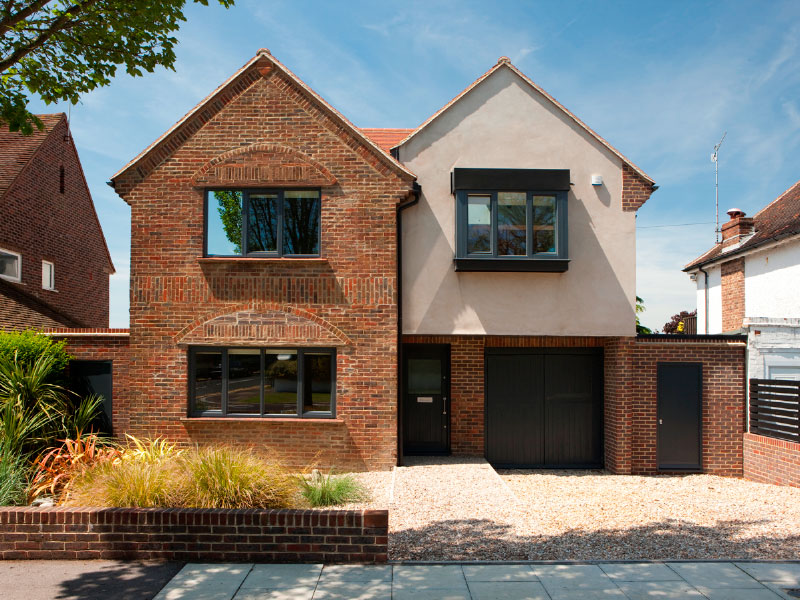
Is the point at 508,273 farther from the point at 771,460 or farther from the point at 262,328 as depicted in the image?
the point at 771,460

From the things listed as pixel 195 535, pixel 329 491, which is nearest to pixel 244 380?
pixel 329 491

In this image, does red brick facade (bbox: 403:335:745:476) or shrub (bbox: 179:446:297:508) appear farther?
red brick facade (bbox: 403:335:745:476)

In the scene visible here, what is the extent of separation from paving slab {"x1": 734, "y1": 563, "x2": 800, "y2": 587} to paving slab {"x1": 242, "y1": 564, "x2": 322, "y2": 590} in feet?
14.4

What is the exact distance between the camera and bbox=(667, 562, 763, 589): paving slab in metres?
5.28

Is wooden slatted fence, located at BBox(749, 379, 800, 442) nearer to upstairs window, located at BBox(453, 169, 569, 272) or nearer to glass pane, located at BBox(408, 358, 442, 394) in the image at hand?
upstairs window, located at BBox(453, 169, 569, 272)

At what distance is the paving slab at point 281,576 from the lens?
5172mm

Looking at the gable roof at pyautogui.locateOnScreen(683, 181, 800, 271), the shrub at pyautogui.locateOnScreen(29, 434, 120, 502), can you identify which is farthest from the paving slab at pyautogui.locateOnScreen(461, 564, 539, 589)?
the gable roof at pyautogui.locateOnScreen(683, 181, 800, 271)

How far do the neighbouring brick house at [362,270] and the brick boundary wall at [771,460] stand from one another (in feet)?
0.75

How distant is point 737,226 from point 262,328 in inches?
606

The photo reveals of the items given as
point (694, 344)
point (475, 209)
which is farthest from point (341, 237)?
point (694, 344)

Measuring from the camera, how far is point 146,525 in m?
5.70

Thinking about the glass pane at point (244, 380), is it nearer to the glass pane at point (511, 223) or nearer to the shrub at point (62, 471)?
the shrub at point (62, 471)

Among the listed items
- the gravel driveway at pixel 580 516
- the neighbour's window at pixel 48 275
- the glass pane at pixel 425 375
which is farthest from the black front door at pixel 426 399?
the neighbour's window at pixel 48 275

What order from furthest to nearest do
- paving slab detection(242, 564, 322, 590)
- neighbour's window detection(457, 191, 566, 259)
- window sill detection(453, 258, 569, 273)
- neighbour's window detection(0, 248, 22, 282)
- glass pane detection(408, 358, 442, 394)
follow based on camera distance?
1. neighbour's window detection(0, 248, 22, 282)
2. glass pane detection(408, 358, 442, 394)
3. neighbour's window detection(457, 191, 566, 259)
4. window sill detection(453, 258, 569, 273)
5. paving slab detection(242, 564, 322, 590)
